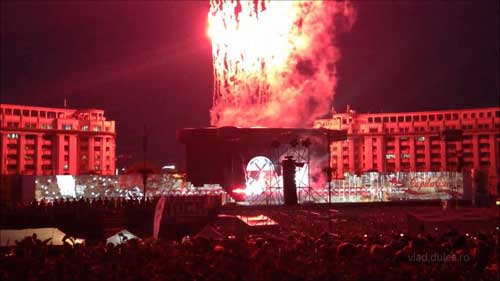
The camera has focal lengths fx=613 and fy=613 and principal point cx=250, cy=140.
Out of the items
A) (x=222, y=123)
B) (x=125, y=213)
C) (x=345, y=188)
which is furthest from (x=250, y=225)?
(x=222, y=123)

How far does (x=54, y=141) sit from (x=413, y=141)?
6641 cm

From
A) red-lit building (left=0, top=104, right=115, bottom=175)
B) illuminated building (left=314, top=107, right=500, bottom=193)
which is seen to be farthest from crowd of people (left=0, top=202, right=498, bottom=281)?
illuminated building (left=314, top=107, right=500, bottom=193)

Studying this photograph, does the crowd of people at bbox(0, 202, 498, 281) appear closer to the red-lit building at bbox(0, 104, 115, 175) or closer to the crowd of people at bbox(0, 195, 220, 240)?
the crowd of people at bbox(0, 195, 220, 240)

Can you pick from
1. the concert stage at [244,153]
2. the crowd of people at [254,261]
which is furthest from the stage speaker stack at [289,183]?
the crowd of people at [254,261]

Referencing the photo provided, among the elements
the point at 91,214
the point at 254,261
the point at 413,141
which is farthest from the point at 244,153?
the point at 413,141

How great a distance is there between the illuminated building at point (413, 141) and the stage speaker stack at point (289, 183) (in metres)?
69.5

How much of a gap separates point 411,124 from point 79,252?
112999 millimetres

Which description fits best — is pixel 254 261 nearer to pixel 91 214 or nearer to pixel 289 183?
pixel 91 214

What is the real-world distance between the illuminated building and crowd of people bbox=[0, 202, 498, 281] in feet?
330

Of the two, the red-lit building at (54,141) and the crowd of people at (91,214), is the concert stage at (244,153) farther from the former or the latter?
the red-lit building at (54,141)

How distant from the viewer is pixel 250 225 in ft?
75.4

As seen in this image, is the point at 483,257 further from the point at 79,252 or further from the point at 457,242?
the point at 79,252

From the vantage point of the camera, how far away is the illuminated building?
114 meters

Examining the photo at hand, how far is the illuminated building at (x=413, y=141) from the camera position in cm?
11419
